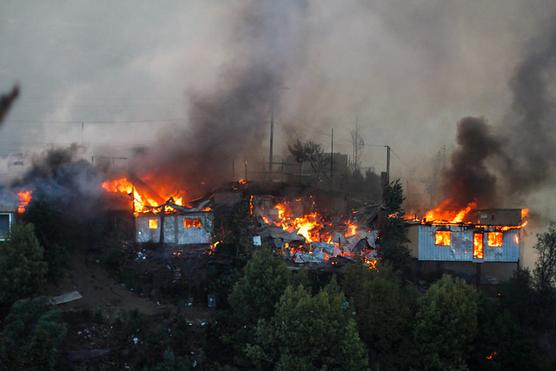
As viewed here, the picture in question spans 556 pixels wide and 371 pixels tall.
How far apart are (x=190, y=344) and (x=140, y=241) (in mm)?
9525

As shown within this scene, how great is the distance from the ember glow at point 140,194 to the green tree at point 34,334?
10264 mm

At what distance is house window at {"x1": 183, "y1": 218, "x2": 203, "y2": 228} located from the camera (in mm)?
32000

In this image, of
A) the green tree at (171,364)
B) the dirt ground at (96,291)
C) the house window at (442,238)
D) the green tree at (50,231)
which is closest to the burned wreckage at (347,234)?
the house window at (442,238)

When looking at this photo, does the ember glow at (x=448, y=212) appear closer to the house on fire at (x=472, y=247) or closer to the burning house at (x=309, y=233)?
the house on fire at (x=472, y=247)

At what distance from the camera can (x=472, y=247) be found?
103 ft

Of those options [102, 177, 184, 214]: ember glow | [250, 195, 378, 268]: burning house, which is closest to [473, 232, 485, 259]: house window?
[250, 195, 378, 268]: burning house

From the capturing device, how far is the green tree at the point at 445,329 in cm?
2362

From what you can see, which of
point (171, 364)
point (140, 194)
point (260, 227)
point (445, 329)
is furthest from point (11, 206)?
point (445, 329)

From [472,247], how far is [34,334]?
21.8 m

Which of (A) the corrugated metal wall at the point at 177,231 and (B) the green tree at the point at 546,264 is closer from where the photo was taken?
(B) the green tree at the point at 546,264

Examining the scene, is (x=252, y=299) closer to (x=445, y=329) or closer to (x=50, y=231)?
(x=445, y=329)

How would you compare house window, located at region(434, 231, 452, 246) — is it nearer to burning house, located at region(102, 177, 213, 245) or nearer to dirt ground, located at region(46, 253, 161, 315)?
burning house, located at region(102, 177, 213, 245)

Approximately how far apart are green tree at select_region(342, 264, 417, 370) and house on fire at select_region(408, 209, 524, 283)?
683cm

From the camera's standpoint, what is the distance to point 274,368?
73.4 feet
